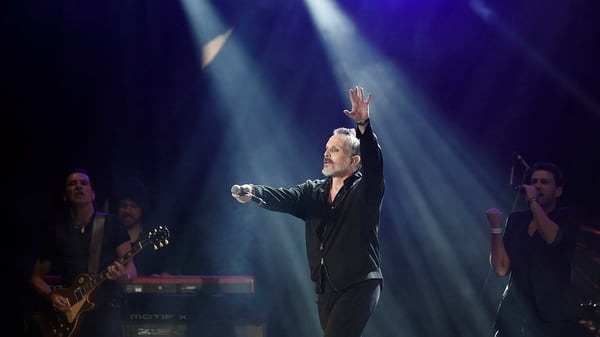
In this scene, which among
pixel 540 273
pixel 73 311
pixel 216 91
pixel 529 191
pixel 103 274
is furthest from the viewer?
pixel 216 91

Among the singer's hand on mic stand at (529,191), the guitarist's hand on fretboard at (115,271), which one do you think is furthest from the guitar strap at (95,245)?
the singer's hand on mic stand at (529,191)

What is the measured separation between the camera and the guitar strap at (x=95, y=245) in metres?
5.05

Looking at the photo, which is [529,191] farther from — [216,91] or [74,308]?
[216,91]

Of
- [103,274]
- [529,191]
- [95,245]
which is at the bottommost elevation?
[103,274]

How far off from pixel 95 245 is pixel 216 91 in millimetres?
2982

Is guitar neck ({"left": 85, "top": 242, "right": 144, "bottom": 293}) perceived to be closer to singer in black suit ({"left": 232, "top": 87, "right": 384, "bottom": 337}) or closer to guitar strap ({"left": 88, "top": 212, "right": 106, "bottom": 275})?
guitar strap ({"left": 88, "top": 212, "right": 106, "bottom": 275})

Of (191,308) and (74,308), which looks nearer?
(74,308)

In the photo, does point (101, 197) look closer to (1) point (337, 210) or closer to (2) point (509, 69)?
(1) point (337, 210)

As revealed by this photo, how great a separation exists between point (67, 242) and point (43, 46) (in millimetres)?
3154

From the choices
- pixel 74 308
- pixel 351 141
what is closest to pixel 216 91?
pixel 74 308

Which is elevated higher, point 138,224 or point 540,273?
point 138,224

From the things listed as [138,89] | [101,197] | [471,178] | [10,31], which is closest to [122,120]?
[138,89]

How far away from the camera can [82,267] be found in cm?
504

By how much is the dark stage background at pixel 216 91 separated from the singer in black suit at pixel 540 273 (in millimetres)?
1875
